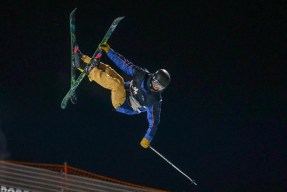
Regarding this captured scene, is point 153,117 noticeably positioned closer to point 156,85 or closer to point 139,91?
point 139,91

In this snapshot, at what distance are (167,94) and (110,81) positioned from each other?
70.3 inches

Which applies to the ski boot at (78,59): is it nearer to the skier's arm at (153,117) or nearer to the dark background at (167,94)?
the skier's arm at (153,117)

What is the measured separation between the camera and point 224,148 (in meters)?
8.58

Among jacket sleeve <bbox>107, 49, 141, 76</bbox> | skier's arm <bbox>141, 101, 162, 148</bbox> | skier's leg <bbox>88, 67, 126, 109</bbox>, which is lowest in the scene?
skier's arm <bbox>141, 101, 162, 148</bbox>

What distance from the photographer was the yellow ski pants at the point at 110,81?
6918 mm

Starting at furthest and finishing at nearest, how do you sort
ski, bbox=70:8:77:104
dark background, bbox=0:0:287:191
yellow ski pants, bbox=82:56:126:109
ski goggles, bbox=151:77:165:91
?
dark background, bbox=0:0:287:191 → ski, bbox=70:8:77:104 → yellow ski pants, bbox=82:56:126:109 → ski goggles, bbox=151:77:165:91

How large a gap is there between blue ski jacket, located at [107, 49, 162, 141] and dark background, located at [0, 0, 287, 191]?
106 cm

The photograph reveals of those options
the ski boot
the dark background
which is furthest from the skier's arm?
the dark background

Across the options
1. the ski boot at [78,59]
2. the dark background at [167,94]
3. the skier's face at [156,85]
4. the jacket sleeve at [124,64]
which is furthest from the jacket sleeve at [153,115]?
the dark background at [167,94]

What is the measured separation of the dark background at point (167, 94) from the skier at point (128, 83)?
107cm

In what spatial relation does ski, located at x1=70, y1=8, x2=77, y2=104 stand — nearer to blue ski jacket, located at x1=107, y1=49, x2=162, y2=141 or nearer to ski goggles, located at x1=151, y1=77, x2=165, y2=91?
blue ski jacket, located at x1=107, y1=49, x2=162, y2=141

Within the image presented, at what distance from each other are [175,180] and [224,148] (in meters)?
0.75

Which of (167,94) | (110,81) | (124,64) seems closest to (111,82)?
(110,81)

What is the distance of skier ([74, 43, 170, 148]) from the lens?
6922 mm
